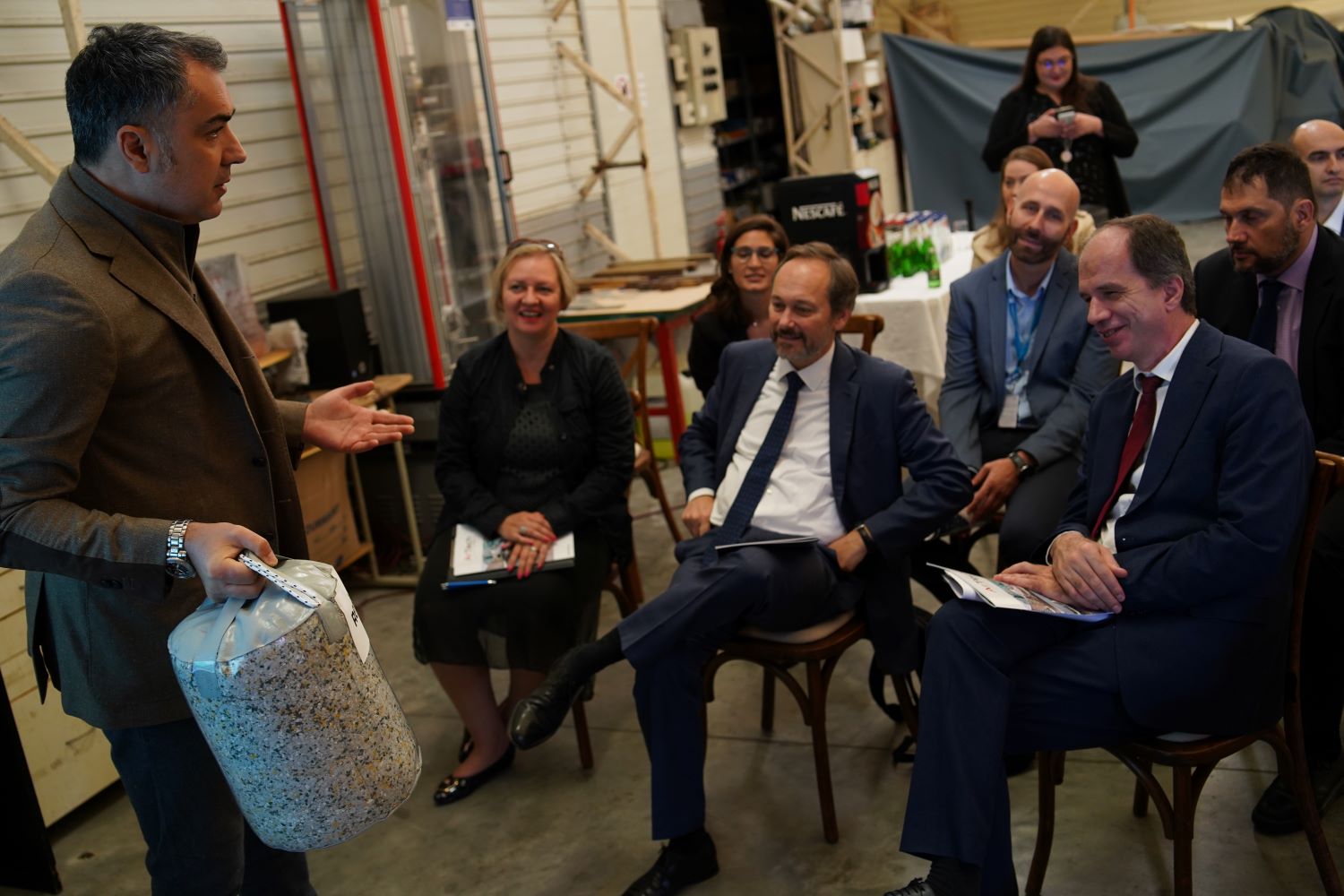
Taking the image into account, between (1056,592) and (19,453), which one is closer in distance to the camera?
(19,453)

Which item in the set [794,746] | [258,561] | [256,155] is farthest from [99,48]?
[256,155]

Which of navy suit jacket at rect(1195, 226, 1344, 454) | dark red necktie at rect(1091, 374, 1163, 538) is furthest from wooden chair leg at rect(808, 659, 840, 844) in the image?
navy suit jacket at rect(1195, 226, 1344, 454)

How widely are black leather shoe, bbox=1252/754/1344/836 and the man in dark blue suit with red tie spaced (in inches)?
21.5

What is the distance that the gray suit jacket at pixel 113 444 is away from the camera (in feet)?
5.49

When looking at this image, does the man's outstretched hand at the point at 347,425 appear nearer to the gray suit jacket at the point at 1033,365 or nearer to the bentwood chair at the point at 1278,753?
the bentwood chair at the point at 1278,753

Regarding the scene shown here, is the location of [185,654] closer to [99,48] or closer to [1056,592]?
[99,48]

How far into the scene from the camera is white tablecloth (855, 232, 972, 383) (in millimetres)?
4602

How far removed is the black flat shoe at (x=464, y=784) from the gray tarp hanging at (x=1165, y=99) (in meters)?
7.56

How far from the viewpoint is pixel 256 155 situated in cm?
481

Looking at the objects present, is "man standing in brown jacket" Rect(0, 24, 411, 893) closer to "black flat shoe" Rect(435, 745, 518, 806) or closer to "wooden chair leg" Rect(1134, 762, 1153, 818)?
"black flat shoe" Rect(435, 745, 518, 806)

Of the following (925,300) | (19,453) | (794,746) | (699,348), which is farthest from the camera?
(925,300)

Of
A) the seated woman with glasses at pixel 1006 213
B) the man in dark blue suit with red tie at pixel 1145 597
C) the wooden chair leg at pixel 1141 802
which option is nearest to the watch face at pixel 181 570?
the man in dark blue suit with red tie at pixel 1145 597

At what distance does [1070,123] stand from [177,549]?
4340 millimetres

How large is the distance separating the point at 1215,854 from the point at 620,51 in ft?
20.8
